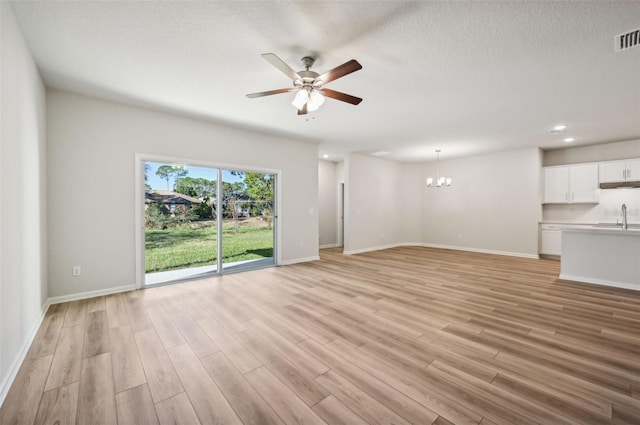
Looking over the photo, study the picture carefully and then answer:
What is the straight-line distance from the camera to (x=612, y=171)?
5.75m

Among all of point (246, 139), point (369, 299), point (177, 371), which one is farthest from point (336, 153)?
point (177, 371)

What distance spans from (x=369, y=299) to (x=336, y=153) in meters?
4.84

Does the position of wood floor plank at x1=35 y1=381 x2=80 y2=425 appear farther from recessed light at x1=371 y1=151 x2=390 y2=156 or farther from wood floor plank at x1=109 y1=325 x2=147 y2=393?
recessed light at x1=371 y1=151 x2=390 y2=156

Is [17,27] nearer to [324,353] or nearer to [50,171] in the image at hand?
[50,171]

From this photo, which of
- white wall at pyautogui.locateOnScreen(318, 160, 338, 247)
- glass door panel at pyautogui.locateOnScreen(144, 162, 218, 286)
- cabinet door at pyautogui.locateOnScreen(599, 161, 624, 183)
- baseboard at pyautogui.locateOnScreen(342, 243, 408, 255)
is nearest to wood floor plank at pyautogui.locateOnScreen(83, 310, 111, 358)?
glass door panel at pyautogui.locateOnScreen(144, 162, 218, 286)

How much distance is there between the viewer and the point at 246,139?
201 inches

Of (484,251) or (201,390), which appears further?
(484,251)

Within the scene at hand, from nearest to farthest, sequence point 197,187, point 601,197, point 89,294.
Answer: point 89,294 < point 197,187 < point 601,197

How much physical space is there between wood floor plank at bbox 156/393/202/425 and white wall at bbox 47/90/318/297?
117 inches

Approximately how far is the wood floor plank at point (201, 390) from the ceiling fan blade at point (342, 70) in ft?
8.70

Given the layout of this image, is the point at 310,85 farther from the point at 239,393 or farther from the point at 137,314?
the point at 137,314

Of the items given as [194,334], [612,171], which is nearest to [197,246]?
[194,334]

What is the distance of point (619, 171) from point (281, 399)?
8.23 metres

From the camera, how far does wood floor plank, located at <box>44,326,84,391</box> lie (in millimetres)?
1849
